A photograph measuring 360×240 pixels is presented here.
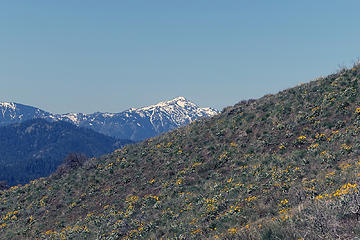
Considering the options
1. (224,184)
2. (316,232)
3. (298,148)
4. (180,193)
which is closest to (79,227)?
(180,193)

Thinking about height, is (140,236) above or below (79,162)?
below

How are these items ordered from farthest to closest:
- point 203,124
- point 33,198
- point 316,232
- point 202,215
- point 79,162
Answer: point 79,162, point 203,124, point 33,198, point 202,215, point 316,232

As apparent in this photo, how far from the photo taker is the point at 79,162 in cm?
4216

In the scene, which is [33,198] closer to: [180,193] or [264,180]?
[180,193]

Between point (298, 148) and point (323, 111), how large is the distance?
515 centimetres

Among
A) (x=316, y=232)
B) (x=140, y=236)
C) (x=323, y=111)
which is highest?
(x=323, y=111)

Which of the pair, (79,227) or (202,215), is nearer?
(202,215)

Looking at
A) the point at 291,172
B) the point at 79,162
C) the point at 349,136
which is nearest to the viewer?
the point at 291,172

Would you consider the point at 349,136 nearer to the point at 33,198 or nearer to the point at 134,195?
the point at 134,195

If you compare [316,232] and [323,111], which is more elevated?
[323,111]

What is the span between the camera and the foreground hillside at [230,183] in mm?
11211

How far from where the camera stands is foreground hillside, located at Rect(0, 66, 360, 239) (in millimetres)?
11211

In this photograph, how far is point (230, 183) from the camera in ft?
66.8

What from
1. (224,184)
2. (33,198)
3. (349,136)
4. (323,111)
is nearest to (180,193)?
(224,184)
